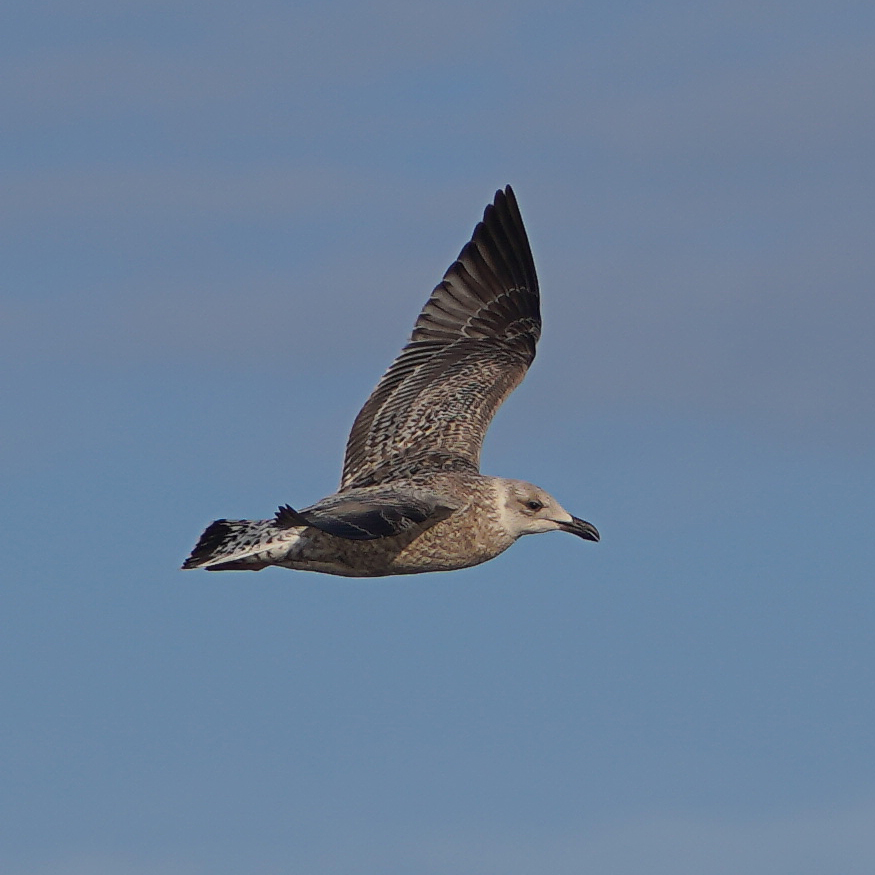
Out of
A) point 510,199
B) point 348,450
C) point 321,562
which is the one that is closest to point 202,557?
point 321,562

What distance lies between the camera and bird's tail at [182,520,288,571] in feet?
59.5

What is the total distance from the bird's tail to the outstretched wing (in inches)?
82.4

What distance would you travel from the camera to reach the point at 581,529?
19.6 meters

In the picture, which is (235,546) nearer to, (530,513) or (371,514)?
(371,514)

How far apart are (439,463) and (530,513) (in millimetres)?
1504

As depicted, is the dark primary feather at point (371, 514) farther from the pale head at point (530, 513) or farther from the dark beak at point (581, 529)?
the dark beak at point (581, 529)

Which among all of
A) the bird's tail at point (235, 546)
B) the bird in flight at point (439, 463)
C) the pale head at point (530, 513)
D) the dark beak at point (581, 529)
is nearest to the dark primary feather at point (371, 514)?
the bird in flight at point (439, 463)

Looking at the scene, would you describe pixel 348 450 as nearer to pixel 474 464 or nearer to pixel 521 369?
pixel 474 464

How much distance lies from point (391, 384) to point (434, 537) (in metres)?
3.74

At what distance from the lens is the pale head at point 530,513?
19375 millimetres

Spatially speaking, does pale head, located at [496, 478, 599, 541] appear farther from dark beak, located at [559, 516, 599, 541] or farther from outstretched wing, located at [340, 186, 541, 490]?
outstretched wing, located at [340, 186, 541, 490]

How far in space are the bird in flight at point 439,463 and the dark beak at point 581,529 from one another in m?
0.01

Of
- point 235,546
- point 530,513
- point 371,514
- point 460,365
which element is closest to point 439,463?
point 530,513

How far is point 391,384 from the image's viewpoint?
73.0 ft
